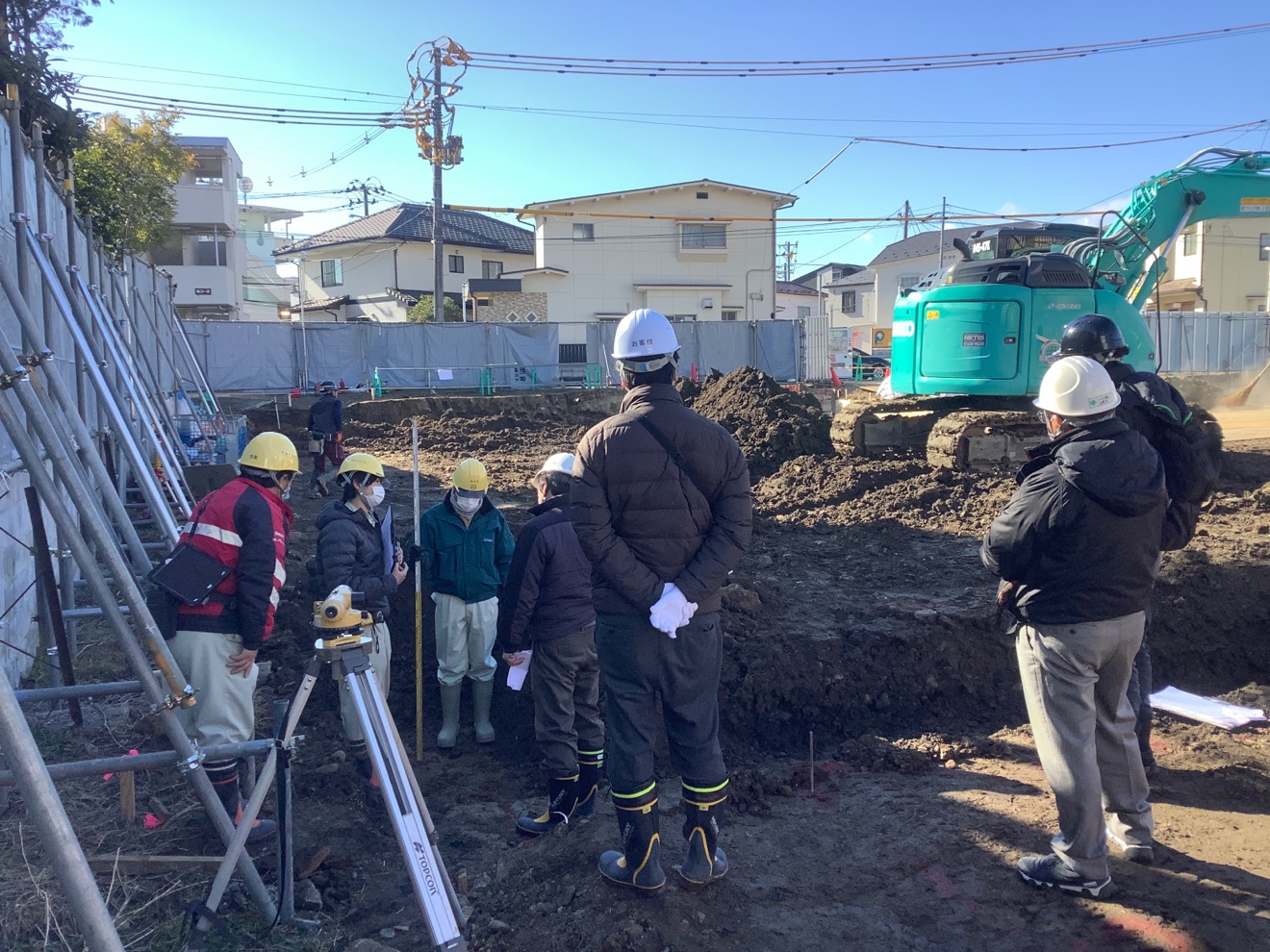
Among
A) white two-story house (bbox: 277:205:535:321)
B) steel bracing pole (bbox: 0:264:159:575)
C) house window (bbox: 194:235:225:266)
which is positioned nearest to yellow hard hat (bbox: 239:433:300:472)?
steel bracing pole (bbox: 0:264:159:575)

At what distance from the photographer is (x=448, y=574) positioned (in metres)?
5.36

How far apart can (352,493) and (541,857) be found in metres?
2.14

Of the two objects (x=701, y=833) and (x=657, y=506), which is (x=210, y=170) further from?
(x=701, y=833)

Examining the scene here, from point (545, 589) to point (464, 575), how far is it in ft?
3.01

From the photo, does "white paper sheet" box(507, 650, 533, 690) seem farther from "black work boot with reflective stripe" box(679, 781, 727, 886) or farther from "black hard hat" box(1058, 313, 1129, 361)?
"black hard hat" box(1058, 313, 1129, 361)

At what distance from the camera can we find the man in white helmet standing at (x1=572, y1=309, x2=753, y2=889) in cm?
347

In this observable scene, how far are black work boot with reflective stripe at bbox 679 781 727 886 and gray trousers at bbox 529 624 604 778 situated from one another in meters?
1.09

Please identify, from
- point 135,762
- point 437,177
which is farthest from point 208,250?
point 135,762

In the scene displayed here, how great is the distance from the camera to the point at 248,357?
26.1 meters

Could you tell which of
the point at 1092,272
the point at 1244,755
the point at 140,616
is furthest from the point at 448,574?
the point at 1092,272

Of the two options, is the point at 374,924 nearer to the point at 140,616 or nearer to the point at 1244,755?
the point at 140,616

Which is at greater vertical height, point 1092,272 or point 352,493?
point 1092,272

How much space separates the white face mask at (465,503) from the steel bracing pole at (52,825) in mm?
3446

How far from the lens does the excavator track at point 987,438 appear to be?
10.8 meters
